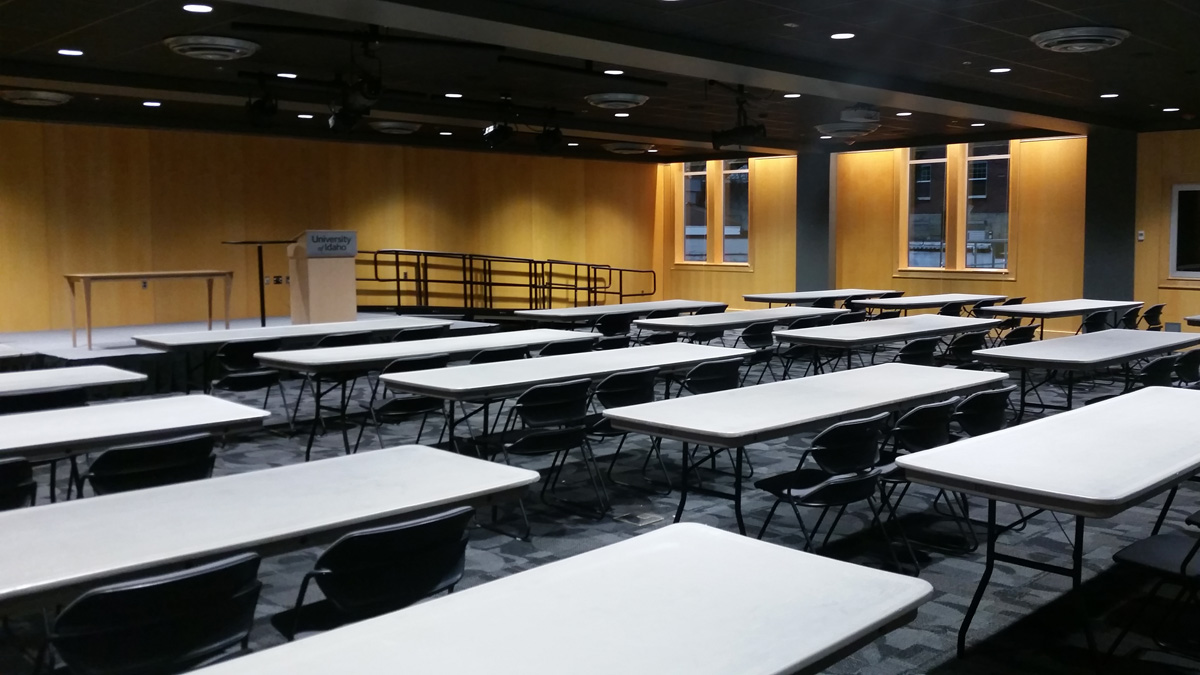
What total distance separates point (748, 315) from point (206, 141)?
8274 millimetres

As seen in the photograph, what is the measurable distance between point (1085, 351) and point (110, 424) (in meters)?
6.22

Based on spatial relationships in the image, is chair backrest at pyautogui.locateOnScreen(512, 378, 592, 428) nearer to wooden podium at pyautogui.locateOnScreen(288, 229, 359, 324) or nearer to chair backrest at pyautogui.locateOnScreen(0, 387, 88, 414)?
chair backrest at pyautogui.locateOnScreen(0, 387, 88, 414)

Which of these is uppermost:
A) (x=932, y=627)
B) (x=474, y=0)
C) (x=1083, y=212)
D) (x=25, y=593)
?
(x=474, y=0)

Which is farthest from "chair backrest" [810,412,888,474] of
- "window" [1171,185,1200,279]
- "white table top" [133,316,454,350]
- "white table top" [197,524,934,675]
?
"window" [1171,185,1200,279]

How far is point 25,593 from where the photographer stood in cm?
216

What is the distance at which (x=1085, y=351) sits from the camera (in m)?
6.88

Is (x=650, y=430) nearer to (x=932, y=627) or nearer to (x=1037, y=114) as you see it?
(x=932, y=627)

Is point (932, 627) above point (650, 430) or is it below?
below

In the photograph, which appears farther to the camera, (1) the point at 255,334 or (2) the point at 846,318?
(2) the point at 846,318

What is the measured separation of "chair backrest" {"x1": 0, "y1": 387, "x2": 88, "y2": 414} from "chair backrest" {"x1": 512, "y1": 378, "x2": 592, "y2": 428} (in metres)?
2.29

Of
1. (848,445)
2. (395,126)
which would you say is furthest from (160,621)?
(395,126)

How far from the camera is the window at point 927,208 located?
623 inches

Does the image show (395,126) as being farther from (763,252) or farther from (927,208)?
(927,208)

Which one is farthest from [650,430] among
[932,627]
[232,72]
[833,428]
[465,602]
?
[232,72]
